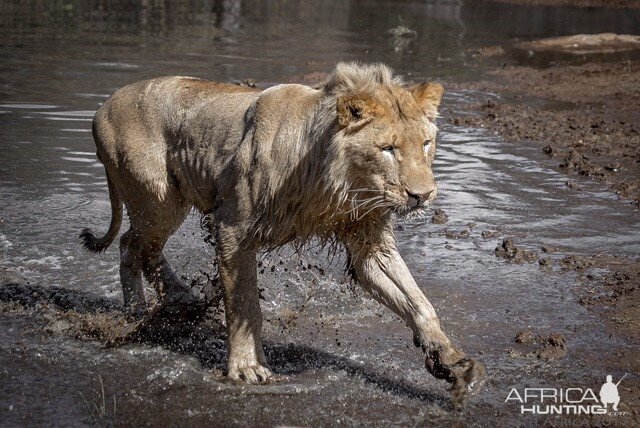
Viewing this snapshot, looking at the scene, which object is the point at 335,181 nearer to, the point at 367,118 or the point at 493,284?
the point at 367,118

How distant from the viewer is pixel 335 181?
4457 mm

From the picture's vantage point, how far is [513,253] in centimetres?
719

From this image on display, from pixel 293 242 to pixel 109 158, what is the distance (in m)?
1.36

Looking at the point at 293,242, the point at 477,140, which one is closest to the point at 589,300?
the point at 293,242

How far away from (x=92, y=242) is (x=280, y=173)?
209 cm

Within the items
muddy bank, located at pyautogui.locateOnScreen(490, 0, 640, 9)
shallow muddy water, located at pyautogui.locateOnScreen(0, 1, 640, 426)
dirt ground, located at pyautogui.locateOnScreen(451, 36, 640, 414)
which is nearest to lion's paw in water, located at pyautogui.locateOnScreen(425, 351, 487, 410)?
shallow muddy water, located at pyautogui.locateOnScreen(0, 1, 640, 426)

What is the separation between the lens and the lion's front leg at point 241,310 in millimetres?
4953

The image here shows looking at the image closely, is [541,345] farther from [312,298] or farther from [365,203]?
[365,203]

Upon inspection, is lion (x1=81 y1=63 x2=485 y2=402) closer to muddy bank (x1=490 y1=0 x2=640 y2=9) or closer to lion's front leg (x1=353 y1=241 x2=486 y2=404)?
lion's front leg (x1=353 y1=241 x2=486 y2=404)

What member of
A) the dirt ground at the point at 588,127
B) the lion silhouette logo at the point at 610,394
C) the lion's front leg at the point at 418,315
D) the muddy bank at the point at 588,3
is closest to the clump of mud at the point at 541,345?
the dirt ground at the point at 588,127

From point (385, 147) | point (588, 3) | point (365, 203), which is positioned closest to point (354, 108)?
point (385, 147)

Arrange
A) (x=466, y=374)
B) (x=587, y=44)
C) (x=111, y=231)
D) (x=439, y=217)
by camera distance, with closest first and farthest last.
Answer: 1. (x=466, y=374)
2. (x=111, y=231)
3. (x=439, y=217)
4. (x=587, y=44)
